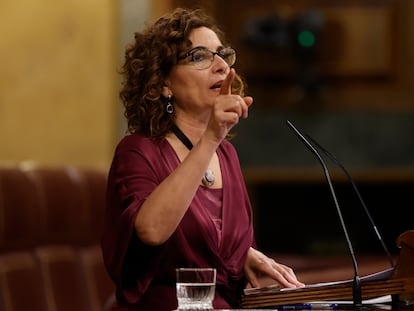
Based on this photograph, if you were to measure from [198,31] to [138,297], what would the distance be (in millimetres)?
569

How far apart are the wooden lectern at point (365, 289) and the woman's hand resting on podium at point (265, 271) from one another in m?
0.24

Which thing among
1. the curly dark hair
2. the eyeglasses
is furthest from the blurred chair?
the eyeglasses

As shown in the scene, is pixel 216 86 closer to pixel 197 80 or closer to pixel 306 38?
pixel 197 80

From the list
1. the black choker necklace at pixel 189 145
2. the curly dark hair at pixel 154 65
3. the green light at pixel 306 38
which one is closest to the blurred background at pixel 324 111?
the green light at pixel 306 38

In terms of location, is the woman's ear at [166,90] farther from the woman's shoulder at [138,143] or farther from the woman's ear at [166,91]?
the woman's shoulder at [138,143]

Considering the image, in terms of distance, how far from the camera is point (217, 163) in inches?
90.2

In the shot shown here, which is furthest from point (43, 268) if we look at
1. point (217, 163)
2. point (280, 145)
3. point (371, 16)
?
point (371, 16)

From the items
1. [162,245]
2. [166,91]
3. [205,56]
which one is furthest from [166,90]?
[162,245]

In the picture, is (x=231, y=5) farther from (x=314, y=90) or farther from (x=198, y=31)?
(x=198, y=31)

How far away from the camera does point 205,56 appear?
221 centimetres

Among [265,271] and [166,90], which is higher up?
[166,90]

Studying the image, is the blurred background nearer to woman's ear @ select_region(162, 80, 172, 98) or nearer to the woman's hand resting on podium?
woman's ear @ select_region(162, 80, 172, 98)

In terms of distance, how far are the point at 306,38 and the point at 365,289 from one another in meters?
4.75

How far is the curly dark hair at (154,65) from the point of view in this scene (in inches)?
88.0
